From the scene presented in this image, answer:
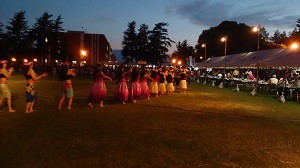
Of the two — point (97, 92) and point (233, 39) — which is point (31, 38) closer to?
point (233, 39)

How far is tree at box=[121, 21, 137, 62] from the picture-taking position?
221 ft

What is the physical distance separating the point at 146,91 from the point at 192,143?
350 inches

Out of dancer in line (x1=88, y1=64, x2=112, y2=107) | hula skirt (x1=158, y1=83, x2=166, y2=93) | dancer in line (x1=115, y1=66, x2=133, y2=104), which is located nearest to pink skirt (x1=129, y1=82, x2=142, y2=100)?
dancer in line (x1=115, y1=66, x2=133, y2=104)

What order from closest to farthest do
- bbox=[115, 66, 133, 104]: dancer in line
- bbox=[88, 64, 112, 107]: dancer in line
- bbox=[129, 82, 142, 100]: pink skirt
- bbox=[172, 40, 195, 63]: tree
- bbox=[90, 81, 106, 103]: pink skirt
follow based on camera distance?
bbox=[88, 64, 112, 107]: dancer in line
bbox=[90, 81, 106, 103]: pink skirt
bbox=[115, 66, 133, 104]: dancer in line
bbox=[129, 82, 142, 100]: pink skirt
bbox=[172, 40, 195, 63]: tree

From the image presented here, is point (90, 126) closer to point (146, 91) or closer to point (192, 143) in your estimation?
point (192, 143)

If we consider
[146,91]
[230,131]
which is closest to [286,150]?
[230,131]

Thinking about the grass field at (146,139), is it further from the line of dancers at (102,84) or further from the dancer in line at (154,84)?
the dancer in line at (154,84)

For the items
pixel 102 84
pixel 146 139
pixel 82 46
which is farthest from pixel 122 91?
pixel 82 46

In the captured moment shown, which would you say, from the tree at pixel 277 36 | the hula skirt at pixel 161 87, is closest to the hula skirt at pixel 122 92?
the hula skirt at pixel 161 87

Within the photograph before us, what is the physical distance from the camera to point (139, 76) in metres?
14.7

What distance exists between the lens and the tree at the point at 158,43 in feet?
204

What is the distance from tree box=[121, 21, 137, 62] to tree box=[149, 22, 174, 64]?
491cm

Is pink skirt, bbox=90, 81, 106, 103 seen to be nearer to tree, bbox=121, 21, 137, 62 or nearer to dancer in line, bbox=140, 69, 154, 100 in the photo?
dancer in line, bbox=140, 69, 154, 100

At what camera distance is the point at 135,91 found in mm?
14430
